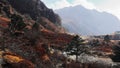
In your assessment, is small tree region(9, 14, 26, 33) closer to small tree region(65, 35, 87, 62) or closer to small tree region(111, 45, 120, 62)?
small tree region(65, 35, 87, 62)

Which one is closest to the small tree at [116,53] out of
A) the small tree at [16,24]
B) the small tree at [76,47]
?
the small tree at [76,47]

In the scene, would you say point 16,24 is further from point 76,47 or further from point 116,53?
point 116,53

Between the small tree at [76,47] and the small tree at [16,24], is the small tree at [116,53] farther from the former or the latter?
the small tree at [16,24]

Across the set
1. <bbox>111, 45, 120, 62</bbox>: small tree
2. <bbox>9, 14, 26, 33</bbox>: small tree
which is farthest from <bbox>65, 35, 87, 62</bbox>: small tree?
Result: <bbox>9, 14, 26, 33</bbox>: small tree

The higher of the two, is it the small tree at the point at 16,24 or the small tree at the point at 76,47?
the small tree at the point at 16,24

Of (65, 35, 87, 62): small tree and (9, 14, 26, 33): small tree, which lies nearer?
(65, 35, 87, 62): small tree

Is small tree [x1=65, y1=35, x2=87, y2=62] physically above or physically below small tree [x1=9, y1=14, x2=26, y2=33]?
below

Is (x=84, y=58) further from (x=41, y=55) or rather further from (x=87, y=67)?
(x=41, y=55)

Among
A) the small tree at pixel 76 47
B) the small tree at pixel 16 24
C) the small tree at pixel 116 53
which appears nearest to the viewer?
the small tree at pixel 116 53

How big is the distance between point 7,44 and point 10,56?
44.5ft

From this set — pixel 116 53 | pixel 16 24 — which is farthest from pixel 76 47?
pixel 16 24

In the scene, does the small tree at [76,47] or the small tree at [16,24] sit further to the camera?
the small tree at [16,24]

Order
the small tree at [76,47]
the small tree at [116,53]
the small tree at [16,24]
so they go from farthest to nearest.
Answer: the small tree at [16,24], the small tree at [76,47], the small tree at [116,53]

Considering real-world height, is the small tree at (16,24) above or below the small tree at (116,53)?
above
